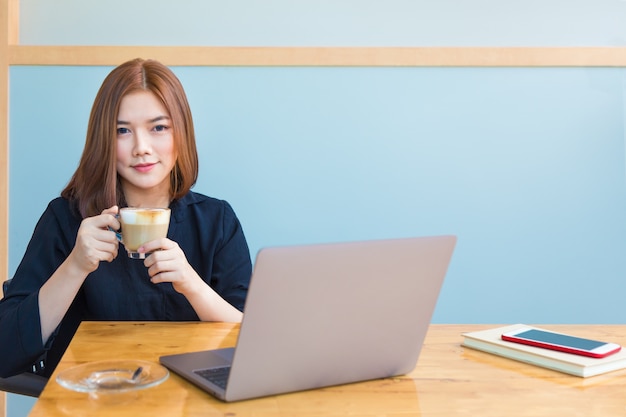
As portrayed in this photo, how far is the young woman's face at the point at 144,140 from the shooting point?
1.68 meters

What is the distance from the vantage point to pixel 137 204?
180cm

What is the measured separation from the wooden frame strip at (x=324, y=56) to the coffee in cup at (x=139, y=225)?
1144 millimetres

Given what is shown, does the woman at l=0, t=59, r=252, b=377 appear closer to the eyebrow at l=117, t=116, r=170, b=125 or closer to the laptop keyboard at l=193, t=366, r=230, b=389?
the eyebrow at l=117, t=116, r=170, b=125

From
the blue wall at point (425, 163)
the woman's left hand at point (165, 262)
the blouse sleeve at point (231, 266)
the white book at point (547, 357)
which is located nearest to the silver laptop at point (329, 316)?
the white book at point (547, 357)

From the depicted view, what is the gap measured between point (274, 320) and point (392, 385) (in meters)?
0.23

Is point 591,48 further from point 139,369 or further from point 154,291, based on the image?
point 139,369

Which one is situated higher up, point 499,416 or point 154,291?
point 499,416

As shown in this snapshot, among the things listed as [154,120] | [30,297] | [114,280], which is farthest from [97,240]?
[154,120]

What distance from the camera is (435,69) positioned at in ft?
7.92

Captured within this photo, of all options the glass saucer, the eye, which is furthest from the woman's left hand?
the eye

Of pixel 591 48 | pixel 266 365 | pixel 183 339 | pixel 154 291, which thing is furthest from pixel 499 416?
pixel 591 48

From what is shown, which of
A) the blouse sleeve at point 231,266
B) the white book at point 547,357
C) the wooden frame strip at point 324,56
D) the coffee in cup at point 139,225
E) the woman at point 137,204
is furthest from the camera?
the wooden frame strip at point 324,56

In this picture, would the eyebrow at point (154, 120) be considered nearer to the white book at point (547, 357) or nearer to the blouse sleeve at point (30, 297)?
the blouse sleeve at point (30, 297)

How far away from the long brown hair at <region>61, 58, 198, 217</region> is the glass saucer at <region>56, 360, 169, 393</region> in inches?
30.2
